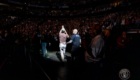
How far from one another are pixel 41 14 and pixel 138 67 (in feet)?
96.1

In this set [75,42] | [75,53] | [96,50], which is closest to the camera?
[96,50]

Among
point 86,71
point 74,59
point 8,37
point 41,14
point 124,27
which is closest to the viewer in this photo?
point 86,71

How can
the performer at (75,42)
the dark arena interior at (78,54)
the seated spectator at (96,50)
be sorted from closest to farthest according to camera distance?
the seated spectator at (96,50)
the dark arena interior at (78,54)
the performer at (75,42)

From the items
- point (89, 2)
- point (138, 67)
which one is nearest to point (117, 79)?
point (138, 67)

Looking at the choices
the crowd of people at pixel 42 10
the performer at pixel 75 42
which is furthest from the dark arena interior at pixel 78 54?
the crowd of people at pixel 42 10

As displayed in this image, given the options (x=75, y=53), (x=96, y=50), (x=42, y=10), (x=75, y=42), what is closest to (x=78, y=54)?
(x=75, y=53)

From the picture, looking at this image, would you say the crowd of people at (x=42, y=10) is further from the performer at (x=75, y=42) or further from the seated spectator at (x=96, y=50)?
Answer: the seated spectator at (x=96, y=50)

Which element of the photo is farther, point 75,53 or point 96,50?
point 75,53

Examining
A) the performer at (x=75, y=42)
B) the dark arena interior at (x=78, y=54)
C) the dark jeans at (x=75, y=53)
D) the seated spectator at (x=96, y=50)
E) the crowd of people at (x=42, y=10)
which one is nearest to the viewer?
the seated spectator at (x=96, y=50)

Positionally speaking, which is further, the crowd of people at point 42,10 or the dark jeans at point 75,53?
the crowd of people at point 42,10

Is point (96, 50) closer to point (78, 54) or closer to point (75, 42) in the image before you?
point (75, 42)

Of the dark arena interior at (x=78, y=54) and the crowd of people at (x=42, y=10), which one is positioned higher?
the crowd of people at (x=42, y=10)

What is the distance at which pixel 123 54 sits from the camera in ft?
16.8

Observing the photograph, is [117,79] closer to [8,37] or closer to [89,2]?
[8,37]
